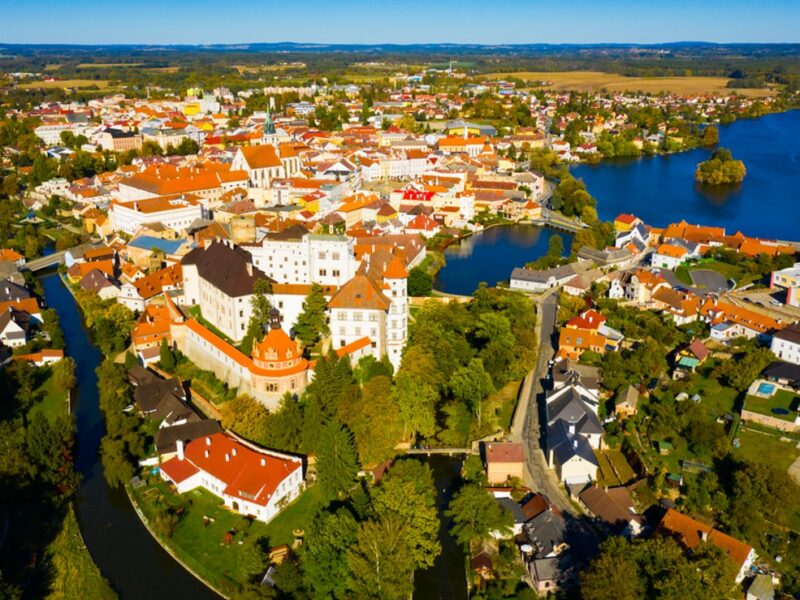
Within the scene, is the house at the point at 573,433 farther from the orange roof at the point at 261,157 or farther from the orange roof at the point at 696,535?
the orange roof at the point at 261,157

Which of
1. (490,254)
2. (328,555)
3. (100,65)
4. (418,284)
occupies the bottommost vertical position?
(490,254)

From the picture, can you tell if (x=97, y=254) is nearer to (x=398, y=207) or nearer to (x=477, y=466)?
(x=398, y=207)

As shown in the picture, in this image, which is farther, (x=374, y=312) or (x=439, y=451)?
(x=374, y=312)

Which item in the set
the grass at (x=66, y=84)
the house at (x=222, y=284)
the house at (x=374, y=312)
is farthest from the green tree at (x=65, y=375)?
the grass at (x=66, y=84)

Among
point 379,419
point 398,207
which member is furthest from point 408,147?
point 379,419

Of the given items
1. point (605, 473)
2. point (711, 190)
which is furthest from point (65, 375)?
point (711, 190)

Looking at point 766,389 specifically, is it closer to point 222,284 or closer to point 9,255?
point 222,284

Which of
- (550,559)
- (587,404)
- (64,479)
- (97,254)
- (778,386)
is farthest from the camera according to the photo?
(97,254)
